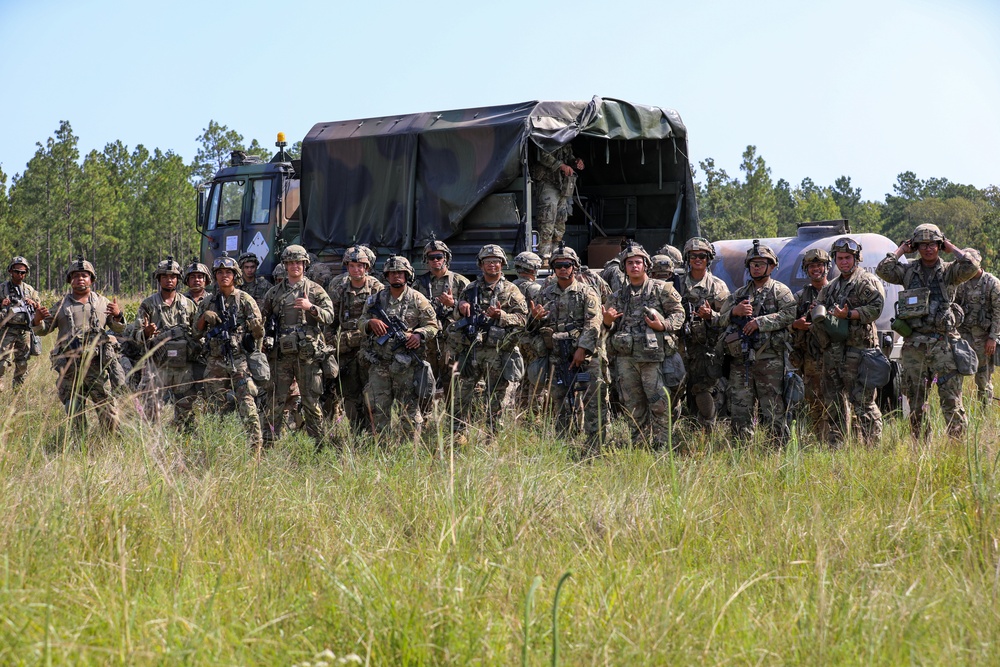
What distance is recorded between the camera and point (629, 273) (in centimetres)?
746

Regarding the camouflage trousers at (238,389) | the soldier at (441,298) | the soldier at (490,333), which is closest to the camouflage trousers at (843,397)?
the soldier at (490,333)

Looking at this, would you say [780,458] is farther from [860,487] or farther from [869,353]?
[869,353]

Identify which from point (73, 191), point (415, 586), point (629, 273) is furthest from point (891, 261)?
point (73, 191)

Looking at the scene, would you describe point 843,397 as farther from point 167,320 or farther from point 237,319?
point 167,320

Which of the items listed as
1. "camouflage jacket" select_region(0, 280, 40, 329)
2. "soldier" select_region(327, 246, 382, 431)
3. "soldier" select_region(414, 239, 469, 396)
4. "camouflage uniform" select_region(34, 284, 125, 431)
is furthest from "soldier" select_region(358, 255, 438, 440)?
"camouflage jacket" select_region(0, 280, 40, 329)

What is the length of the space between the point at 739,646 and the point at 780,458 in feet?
8.67

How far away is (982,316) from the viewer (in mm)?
7930

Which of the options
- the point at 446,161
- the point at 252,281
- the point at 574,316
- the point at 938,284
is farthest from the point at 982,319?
the point at 252,281

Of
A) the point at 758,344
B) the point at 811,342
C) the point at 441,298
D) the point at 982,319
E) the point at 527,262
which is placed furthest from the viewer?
the point at 527,262

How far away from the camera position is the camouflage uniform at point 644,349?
7.27 metres

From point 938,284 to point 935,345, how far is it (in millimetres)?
475

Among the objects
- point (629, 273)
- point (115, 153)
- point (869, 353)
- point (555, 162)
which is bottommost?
point (869, 353)

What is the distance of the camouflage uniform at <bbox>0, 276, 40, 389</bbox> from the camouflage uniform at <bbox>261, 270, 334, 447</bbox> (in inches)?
104

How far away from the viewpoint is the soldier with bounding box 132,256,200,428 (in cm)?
768
